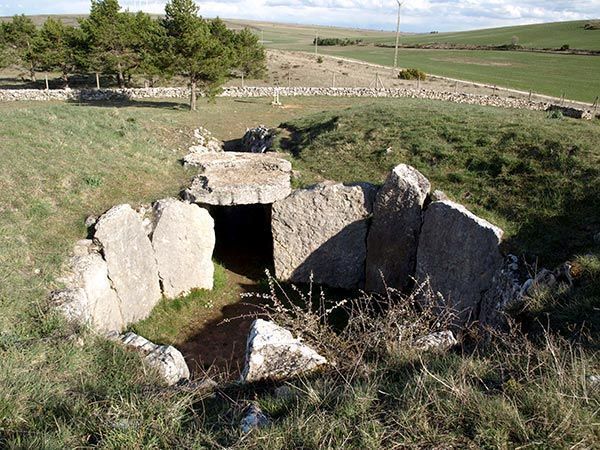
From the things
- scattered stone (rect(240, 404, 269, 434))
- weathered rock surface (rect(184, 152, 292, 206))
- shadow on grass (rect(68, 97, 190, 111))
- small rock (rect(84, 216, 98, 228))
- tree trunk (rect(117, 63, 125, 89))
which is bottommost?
scattered stone (rect(240, 404, 269, 434))

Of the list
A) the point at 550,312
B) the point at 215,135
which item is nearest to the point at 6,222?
the point at 550,312

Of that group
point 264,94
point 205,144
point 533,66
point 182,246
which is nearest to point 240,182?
point 182,246

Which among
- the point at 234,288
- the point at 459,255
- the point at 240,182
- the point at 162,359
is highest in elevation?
the point at 240,182

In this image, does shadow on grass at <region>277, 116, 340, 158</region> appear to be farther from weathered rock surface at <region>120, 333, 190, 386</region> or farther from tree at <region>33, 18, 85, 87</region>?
tree at <region>33, 18, 85, 87</region>

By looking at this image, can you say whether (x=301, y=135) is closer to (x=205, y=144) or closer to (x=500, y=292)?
(x=205, y=144)

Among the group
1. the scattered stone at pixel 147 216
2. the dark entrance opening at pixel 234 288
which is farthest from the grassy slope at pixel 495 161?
the scattered stone at pixel 147 216

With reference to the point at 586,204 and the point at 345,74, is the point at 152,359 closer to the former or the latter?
the point at 586,204

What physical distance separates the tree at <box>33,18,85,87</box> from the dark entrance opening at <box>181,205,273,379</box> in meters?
26.9

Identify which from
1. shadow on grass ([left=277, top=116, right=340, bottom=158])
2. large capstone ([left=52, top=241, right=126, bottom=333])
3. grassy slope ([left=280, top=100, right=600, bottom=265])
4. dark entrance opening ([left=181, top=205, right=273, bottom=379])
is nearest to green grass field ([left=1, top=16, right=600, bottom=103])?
shadow on grass ([left=277, top=116, right=340, bottom=158])

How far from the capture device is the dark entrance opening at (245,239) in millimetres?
13398

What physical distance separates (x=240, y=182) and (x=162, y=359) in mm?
6367

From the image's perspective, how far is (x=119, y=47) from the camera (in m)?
36.0

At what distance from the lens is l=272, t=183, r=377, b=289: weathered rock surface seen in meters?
11.9

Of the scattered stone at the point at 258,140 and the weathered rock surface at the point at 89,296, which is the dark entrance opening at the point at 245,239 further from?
the weathered rock surface at the point at 89,296
